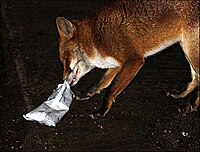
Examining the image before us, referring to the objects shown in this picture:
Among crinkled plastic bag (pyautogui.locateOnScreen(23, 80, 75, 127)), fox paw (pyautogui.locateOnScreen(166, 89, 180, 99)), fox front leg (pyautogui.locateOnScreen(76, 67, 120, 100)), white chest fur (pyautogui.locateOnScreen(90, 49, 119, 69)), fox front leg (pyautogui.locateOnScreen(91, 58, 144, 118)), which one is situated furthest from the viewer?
fox paw (pyautogui.locateOnScreen(166, 89, 180, 99))

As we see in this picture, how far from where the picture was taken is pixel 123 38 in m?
5.03

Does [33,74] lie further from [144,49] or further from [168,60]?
[168,60]

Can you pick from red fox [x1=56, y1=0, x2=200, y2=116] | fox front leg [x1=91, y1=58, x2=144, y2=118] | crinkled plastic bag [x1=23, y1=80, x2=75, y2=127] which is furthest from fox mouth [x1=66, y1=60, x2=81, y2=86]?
fox front leg [x1=91, y1=58, x2=144, y2=118]

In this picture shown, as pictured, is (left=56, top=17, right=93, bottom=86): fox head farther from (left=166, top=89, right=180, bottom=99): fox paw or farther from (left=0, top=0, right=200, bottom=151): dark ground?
(left=166, top=89, right=180, bottom=99): fox paw

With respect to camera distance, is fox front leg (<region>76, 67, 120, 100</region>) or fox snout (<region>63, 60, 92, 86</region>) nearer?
fox snout (<region>63, 60, 92, 86</region>)

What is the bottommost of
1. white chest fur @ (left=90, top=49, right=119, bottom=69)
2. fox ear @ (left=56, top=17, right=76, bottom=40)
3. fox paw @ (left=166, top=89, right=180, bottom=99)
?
fox paw @ (left=166, top=89, right=180, bottom=99)

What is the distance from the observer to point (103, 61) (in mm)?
5195

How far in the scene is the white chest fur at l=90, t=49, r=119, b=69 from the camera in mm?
5121

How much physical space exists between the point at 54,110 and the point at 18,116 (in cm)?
45

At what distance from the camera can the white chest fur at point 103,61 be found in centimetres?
512

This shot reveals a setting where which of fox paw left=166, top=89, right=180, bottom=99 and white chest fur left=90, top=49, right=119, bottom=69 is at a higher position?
white chest fur left=90, top=49, right=119, bottom=69

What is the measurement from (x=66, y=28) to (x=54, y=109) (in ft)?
3.03

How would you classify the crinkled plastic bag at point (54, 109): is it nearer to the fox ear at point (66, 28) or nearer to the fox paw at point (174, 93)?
the fox ear at point (66, 28)

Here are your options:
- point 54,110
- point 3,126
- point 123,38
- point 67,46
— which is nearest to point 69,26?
point 67,46
